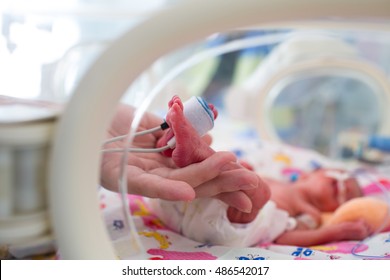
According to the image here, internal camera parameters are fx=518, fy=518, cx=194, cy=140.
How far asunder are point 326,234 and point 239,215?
22 cm

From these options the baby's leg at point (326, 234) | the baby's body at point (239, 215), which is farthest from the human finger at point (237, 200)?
the baby's leg at point (326, 234)

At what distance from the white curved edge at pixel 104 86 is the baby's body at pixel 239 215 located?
14cm

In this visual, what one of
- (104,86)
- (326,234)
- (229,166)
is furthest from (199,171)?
(326,234)

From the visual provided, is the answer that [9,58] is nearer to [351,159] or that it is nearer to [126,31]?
[126,31]

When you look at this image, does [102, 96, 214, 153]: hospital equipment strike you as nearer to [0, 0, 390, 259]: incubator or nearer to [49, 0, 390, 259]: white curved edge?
[0, 0, 390, 259]: incubator

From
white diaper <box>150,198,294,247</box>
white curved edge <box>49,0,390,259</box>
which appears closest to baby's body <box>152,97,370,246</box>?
white diaper <box>150,198,294,247</box>

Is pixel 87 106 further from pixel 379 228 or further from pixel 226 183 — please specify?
pixel 379 228

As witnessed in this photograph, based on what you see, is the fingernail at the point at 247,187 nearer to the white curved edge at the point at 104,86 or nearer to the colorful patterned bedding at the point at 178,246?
the colorful patterned bedding at the point at 178,246

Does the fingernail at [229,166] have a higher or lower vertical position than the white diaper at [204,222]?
higher

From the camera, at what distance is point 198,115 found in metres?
0.67

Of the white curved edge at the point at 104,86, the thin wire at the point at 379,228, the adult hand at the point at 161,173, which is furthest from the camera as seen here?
the thin wire at the point at 379,228

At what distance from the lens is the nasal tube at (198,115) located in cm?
66

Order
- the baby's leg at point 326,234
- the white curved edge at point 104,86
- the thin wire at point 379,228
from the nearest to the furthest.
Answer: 1. the white curved edge at point 104,86
2. the thin wire at point 379,228
3. the baby's leg at point 326,234
